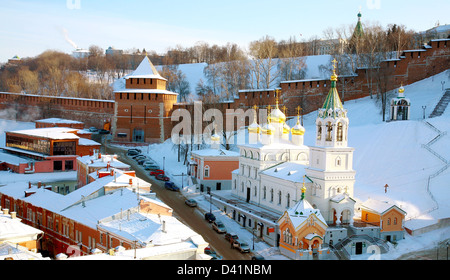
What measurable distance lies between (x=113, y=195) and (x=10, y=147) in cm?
1499

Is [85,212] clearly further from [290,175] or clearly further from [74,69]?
[74,69]

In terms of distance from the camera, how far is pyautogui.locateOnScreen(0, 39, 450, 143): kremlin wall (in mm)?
29656

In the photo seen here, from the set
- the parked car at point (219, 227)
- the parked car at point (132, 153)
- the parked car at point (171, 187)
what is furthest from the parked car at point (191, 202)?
the parked car at point (132, 153)

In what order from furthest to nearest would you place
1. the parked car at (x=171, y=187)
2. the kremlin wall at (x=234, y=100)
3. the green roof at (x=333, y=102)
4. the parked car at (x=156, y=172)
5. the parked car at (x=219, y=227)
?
the kremlin wall at (x=234, y=100) → the parked car at (x=156, y=172) → the parked car at (x=171, y=187) → the green roof at (x=333, y=102) → the parked car at (x=219, y=227)

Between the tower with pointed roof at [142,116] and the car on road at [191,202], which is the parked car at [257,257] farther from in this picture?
the tower with pointed roof at [142,116]

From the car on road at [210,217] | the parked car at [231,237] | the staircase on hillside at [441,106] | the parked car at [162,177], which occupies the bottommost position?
the parked car at [231,237]

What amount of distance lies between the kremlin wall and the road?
6.65 metres

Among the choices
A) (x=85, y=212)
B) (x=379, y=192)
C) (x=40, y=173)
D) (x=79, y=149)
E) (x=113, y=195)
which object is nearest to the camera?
(x=85, y=212)

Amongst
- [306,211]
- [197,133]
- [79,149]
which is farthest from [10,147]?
Answer: [306,211]

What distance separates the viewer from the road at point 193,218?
15066 millimetres

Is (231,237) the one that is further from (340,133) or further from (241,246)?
(340,133)

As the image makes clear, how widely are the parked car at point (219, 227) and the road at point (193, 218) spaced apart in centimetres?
15

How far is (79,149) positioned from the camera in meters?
25.2

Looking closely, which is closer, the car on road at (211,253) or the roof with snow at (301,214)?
the car on road at (211,253)
